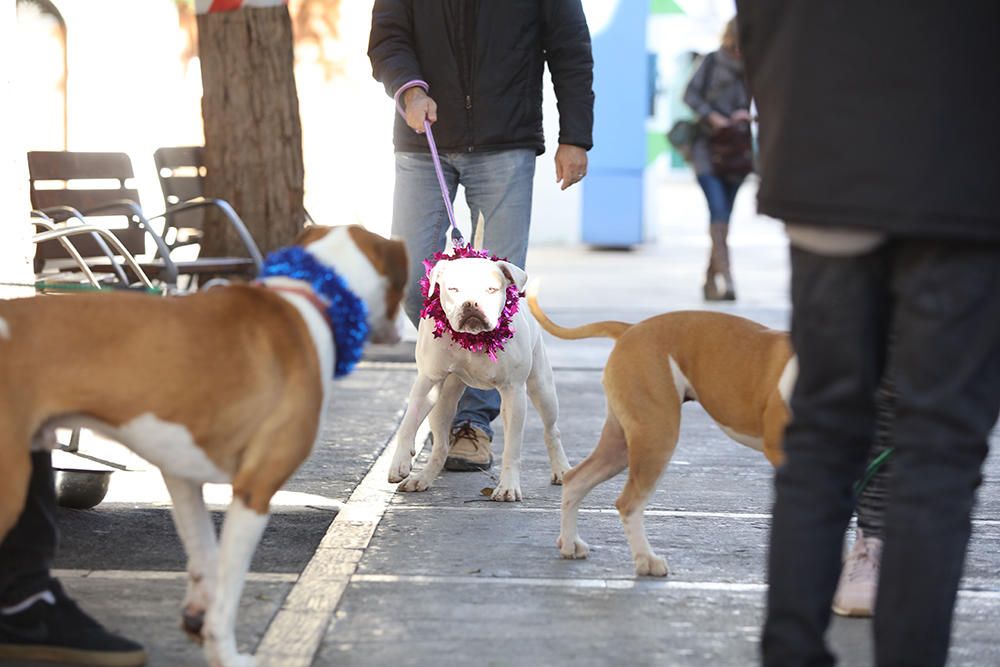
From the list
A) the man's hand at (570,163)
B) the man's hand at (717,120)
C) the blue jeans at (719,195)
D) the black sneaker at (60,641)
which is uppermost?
the man's hand at (717,120)

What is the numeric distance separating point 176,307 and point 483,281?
78.9 inches

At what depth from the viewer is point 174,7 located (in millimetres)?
12898

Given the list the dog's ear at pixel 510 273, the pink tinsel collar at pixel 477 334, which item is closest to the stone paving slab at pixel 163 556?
the pink tinsel collar at pixel 477 334

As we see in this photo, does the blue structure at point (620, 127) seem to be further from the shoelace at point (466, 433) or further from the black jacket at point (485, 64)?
the shoelace at point (466, 433)

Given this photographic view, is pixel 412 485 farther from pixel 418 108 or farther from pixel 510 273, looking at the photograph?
pixel 418 108

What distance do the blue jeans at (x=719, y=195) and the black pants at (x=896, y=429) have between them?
372 inches

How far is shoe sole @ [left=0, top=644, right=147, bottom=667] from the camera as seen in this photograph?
3.23m

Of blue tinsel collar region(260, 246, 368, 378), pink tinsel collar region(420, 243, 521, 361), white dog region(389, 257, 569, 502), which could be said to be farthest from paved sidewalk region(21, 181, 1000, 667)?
blue tinsel collar region(260, 246, 368, 378)

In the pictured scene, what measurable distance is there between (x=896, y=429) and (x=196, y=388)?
1.42 m

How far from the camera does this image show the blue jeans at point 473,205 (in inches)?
224

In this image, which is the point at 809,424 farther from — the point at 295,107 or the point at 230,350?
the point at 295,107

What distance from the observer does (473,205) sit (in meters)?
5.86

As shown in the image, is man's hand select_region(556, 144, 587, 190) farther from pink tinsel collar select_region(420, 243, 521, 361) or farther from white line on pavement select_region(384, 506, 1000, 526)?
white line on pavement select_region(384, 506, 1000, 526)

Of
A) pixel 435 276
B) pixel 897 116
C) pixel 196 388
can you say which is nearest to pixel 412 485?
pixel 435 276
